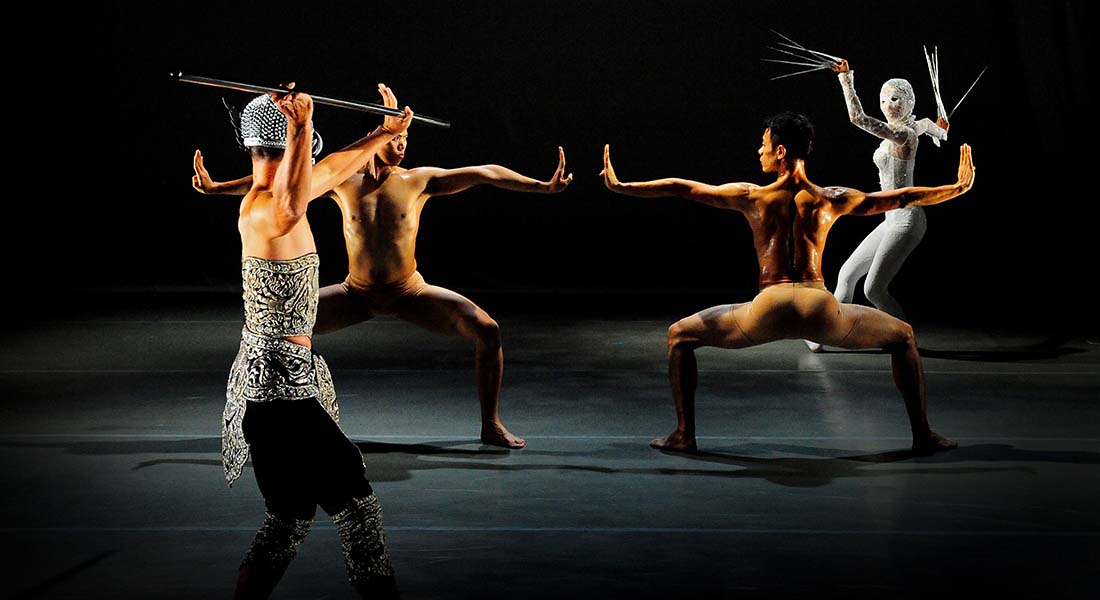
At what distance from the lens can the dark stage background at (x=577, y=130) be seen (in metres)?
10.3

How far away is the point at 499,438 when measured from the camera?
511 centimetres

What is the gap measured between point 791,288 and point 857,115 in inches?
90.5

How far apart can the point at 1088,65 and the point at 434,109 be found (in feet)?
15.2

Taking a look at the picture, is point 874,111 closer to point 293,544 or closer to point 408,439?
point 408,439

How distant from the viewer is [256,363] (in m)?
3.29

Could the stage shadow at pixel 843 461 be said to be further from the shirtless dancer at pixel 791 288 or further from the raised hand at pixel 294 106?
the raised hand at pixel 294 106

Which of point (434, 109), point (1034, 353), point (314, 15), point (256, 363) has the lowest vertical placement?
point (1034, 353)

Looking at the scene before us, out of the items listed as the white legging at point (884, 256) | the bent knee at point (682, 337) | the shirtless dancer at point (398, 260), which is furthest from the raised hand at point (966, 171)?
the white legging at point (884, 256)

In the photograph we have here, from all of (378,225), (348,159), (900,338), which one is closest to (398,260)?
(378,225)

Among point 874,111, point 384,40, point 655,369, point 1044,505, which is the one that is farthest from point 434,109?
point 1044,505

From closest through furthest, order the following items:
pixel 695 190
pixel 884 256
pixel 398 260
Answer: pixel 695 190 → pixel 398 260 → pixel 884 256

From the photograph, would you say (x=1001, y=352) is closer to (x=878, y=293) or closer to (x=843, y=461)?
(x=878, y=293)

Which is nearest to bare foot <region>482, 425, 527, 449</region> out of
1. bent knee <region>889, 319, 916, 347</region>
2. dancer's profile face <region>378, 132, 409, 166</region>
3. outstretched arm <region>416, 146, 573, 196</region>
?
outstretched arm <region>416, 146, 573, 196</region>

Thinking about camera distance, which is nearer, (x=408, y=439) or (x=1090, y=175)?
(x=408, y=439)
